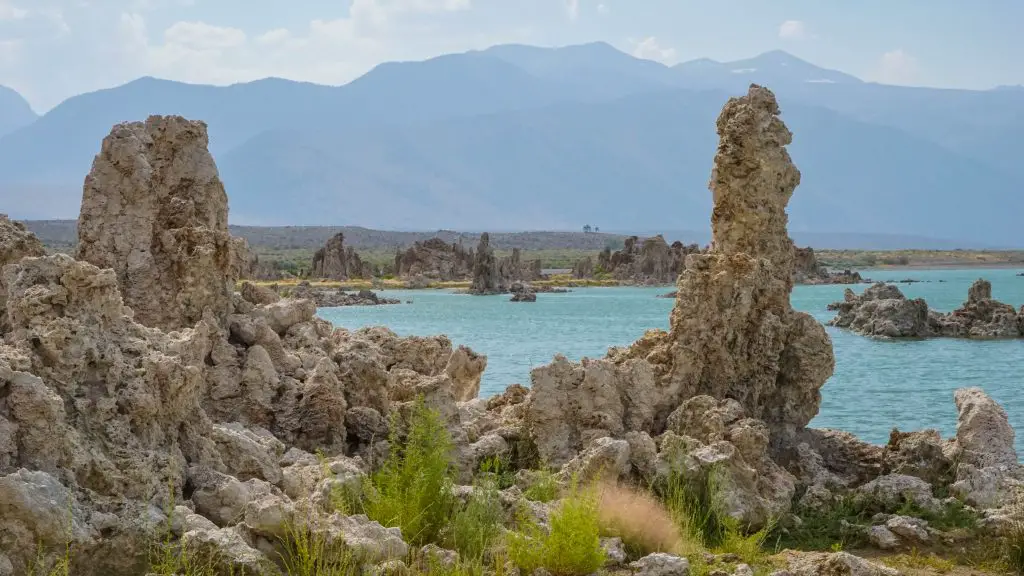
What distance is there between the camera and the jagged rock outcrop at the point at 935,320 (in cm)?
4425

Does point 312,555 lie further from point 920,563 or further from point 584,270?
point 584,270

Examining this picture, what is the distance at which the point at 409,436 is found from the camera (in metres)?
8.54

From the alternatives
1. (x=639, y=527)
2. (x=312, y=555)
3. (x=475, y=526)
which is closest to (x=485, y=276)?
(x=639, y=527)

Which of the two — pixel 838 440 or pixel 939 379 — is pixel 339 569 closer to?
pixel 838 440

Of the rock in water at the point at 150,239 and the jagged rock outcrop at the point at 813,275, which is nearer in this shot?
the rock in water at the point at 150,239

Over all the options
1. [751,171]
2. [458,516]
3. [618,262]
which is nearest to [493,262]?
[618,262]

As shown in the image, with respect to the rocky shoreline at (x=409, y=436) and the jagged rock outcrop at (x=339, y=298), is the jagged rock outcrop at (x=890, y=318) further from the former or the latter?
the rocky shoreline at (x=409, y=436)

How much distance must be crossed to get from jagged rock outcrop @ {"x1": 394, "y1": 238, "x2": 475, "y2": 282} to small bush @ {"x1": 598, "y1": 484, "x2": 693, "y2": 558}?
84.6 metres

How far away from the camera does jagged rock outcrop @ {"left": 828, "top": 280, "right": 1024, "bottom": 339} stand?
Answer: 44250 millimetres

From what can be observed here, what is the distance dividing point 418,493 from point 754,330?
550 centimetres

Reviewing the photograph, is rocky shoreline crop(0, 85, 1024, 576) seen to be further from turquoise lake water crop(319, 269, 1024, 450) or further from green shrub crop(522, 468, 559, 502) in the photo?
turquoise lake water crop(319, 269, 1024, 450)

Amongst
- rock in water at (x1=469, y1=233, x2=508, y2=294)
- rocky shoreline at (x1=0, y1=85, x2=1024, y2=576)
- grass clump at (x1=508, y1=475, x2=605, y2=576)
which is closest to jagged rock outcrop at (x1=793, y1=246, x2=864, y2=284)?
rock in water at (x1=469, y1=233, x2=508, y2=294)

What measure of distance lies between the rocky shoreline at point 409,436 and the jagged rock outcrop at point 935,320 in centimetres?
3356

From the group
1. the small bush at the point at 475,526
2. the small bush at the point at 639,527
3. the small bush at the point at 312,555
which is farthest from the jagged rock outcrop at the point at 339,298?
the small bush at the point at 312,555
